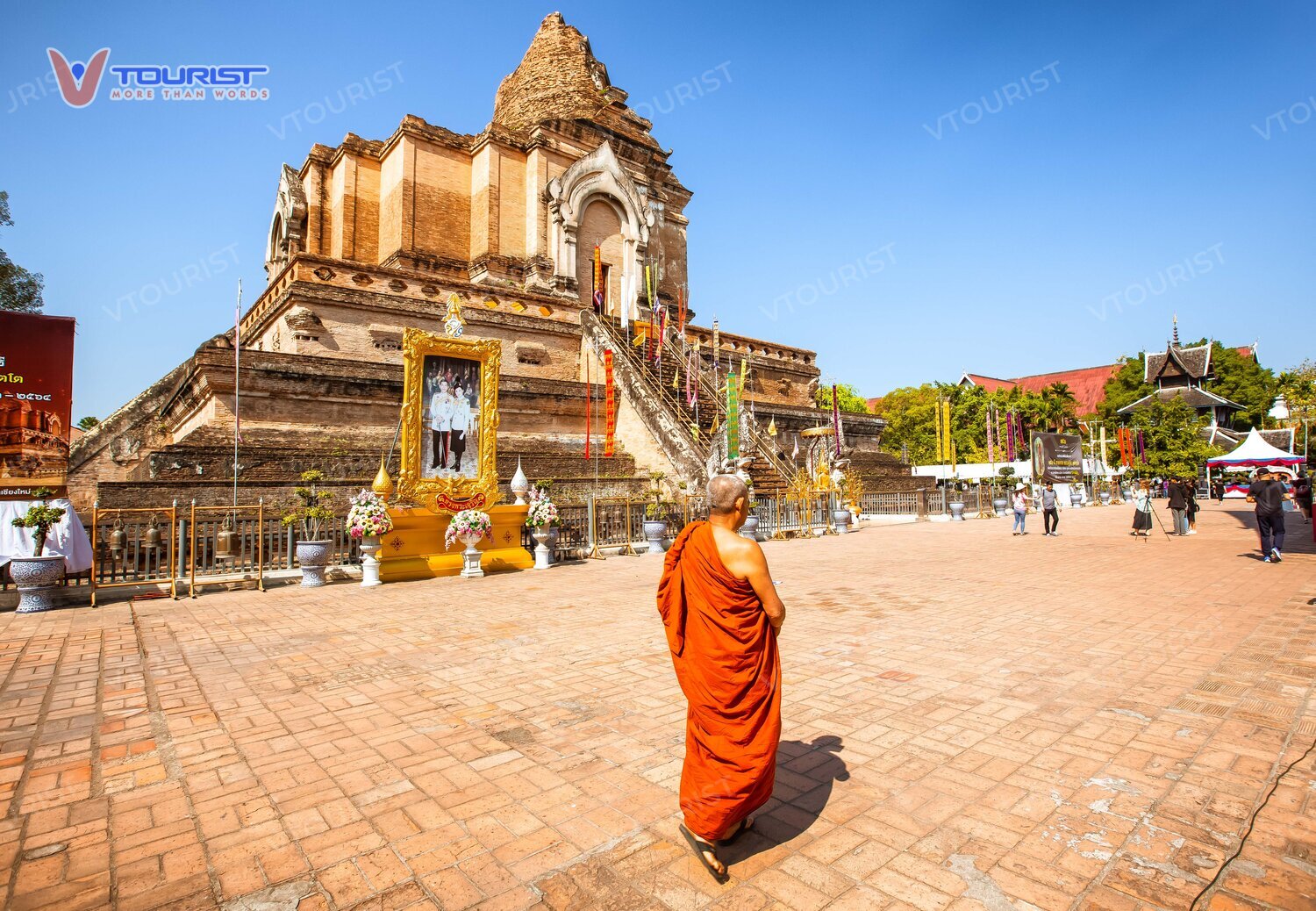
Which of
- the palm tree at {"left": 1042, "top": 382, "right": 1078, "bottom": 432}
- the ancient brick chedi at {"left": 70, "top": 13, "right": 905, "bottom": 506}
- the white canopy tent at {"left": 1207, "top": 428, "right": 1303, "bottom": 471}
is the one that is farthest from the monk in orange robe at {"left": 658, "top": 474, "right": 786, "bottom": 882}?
the palm tree at {"left": 1042, "top": 382, "right": 1078, "bottom": 432}

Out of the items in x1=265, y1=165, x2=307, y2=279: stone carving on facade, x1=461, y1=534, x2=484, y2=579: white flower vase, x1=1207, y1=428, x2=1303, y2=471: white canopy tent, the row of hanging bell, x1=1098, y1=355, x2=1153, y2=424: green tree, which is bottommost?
x1=461, y1=534, x2=484, y2=579: white flower vase

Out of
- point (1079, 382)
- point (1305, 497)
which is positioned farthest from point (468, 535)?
point (1079, 382)

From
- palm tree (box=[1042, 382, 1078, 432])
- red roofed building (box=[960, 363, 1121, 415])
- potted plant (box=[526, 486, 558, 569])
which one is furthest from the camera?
red roofed building (box=[960, 363, 1121, 415])

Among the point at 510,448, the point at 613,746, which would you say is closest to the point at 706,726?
the point at 613,746

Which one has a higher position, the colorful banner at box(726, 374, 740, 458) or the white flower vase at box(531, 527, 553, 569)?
the colorful banner at box(726, 374, 740, 458)

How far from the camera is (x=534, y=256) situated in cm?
2364

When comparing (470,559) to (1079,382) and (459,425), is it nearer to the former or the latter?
(459,425)

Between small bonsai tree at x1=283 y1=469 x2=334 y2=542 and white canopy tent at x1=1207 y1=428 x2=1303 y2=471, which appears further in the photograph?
white canopy tent at x1=1207 y1=428 x2=1303 y2=471

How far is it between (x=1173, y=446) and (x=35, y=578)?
41.8 metres

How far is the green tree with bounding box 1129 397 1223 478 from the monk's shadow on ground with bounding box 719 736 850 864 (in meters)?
33.8

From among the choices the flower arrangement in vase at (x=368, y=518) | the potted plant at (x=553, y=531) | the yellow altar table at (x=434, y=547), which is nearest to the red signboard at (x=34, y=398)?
the flower arrangement in vase at (x=368, y=518)

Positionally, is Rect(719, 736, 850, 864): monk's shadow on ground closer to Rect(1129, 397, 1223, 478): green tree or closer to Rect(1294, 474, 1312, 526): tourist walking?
Rect(1294, 474, 1312, 526): tourist walking

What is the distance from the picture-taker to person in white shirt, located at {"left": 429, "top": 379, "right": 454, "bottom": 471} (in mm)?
11695

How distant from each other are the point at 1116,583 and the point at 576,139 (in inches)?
910
